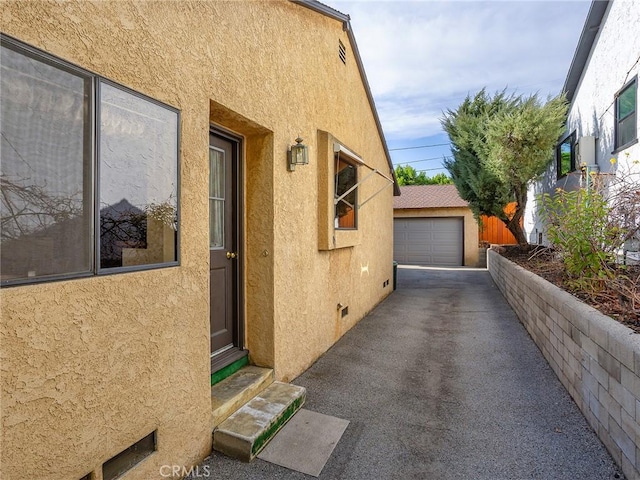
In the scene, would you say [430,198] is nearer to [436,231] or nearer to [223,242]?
[436,231]

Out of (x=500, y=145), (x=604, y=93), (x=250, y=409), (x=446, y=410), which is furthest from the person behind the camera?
(x=500, y=145)

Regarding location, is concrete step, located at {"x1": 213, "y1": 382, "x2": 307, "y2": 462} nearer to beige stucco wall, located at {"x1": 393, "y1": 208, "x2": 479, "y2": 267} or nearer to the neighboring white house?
the neighboring white house

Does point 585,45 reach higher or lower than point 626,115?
higher

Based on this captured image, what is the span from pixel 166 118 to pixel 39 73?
840 millimetres

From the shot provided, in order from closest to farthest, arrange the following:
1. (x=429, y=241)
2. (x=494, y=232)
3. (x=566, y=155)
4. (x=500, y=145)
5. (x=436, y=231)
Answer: (x=500, y=145)
(x=566, y=155)
(x=436, y=231)
(x=429, y=241)
(x=494, y=232)

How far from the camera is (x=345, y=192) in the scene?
6512 millimetres

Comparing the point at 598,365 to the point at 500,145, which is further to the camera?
the point at 500,145

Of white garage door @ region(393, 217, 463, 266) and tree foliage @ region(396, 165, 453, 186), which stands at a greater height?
tree foliage @ region(396, 165, 453, 186)

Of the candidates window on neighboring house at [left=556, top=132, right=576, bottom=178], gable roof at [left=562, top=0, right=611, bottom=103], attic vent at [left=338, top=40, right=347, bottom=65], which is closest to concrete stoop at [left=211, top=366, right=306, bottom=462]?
attic vent at [left=338, top=40, right=347, bottom=65]

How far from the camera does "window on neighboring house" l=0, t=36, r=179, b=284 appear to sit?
170 centimetres

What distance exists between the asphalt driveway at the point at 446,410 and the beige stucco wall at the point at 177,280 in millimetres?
696

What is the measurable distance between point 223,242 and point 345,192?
3226 millimetres

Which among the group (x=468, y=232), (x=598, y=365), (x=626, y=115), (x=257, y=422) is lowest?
(x=257, y=422)

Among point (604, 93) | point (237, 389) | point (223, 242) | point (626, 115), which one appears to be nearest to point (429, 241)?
point (604, 93)
